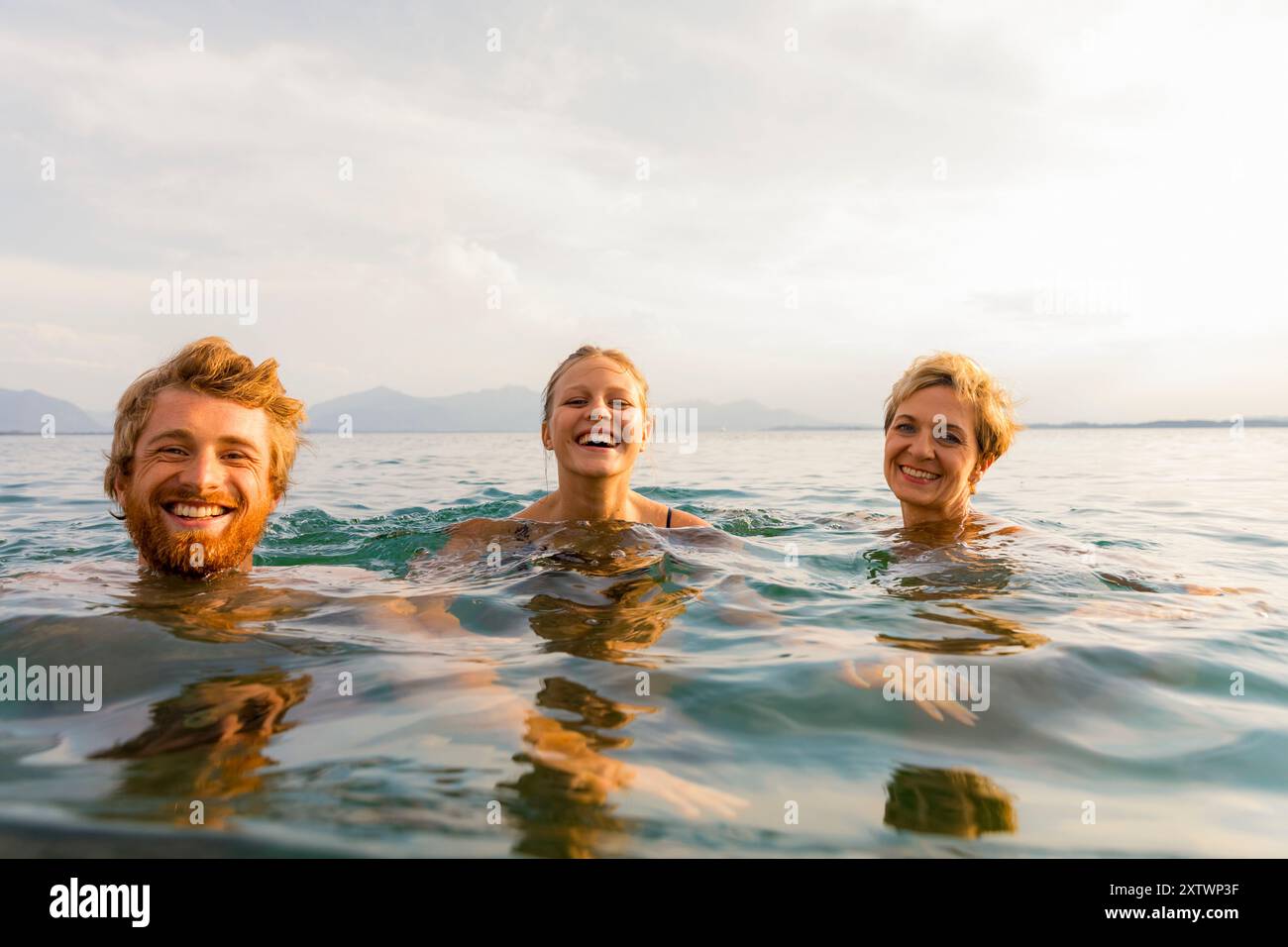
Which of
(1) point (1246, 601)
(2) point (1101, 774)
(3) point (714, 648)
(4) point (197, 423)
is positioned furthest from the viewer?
(1) point (1246, 601)

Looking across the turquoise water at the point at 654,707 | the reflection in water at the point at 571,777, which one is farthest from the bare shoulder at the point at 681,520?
the reflection in water at the point at 571,777

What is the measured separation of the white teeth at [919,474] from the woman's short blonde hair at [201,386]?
4.74 meters

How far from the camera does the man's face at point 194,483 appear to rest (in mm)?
4688

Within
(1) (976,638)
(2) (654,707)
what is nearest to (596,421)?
(1) (976,638)

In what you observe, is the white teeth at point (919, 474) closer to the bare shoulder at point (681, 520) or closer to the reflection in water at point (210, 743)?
the bare shoulder at point (681, 520)

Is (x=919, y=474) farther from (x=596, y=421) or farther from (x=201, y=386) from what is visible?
(x=201, y=386)

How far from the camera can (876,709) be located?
3330mm

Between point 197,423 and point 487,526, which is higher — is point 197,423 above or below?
above

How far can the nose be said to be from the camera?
4.66 metres

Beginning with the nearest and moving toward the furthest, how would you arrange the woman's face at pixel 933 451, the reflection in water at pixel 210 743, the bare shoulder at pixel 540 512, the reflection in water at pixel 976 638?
the reflection in water at pixel 210 743, the reflection in water at pixel 976 638, the woman's face at pixel 933 451, the bare shoulder at pixel 540 512
